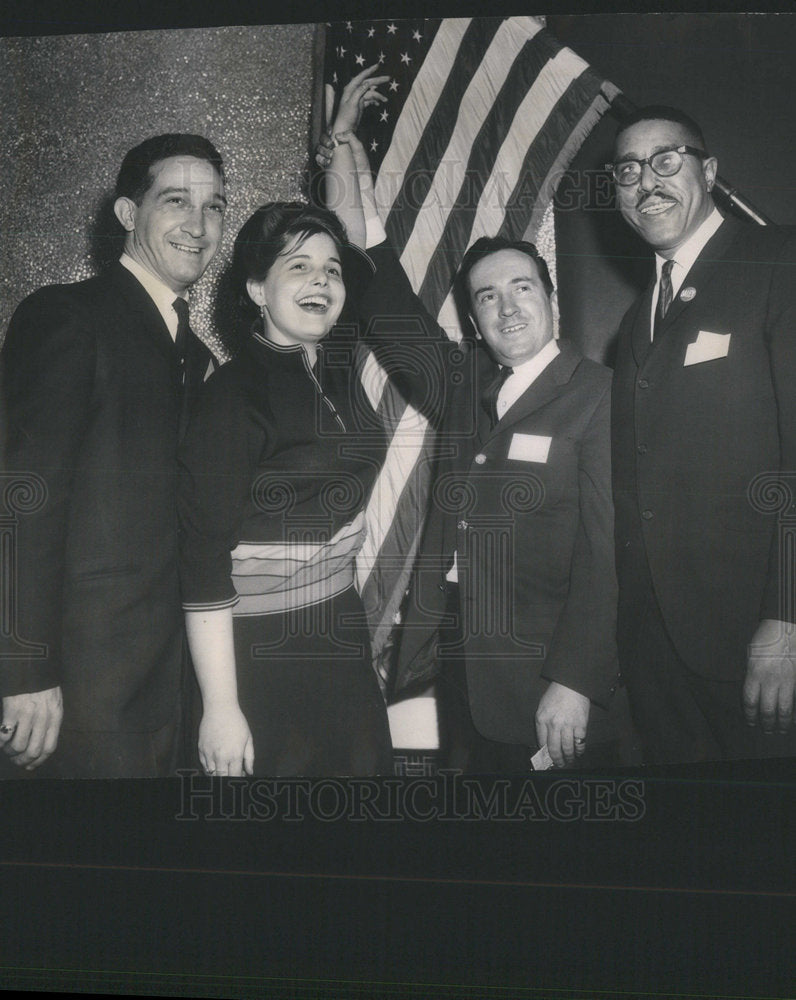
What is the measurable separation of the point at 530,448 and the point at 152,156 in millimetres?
1155

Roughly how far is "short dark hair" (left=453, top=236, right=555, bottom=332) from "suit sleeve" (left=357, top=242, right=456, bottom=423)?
84mm

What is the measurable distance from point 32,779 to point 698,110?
7.48 feet

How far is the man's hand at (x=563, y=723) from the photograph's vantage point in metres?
2.35

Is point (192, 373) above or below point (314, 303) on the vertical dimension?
below

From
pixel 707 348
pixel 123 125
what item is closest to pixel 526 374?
pixel 707 348

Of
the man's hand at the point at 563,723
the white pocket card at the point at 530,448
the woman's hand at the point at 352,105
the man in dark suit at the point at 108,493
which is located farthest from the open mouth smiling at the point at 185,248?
the man's hand at the point at 563,723

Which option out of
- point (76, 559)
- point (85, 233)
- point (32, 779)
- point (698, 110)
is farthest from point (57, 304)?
point (698, 110)

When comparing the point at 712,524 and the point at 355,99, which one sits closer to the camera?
the point at 712,524

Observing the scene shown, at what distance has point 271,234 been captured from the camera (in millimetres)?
2398

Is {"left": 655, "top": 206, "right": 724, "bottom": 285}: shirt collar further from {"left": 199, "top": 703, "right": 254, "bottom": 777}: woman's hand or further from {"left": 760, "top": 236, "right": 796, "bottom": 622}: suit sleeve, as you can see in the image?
{"left": 199, "top": 703, "right": 254, "bottom": 777}: woman's hand

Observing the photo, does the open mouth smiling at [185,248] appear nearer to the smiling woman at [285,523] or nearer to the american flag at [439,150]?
the smiling woman at [285,523]

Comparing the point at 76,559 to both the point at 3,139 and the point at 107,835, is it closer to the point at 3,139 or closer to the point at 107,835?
the point at 107,835

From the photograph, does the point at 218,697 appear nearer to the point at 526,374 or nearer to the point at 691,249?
the point at 526,374

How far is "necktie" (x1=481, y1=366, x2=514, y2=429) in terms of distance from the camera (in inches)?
94.4
